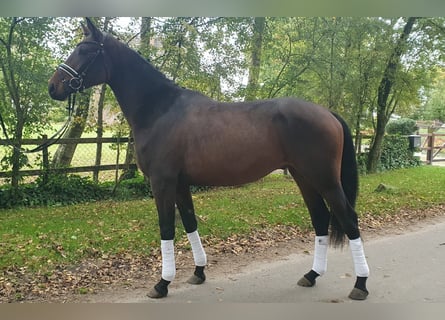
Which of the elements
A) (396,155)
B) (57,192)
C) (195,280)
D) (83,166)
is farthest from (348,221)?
Answer: (396,155)

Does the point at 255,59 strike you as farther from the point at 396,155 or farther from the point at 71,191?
the point at 396,155

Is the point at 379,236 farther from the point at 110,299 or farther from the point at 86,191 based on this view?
the point at 86,191

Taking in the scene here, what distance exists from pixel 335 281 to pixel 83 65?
2.31 m

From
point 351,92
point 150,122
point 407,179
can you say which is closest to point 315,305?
point 150,122

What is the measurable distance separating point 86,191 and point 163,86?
271 centimetres

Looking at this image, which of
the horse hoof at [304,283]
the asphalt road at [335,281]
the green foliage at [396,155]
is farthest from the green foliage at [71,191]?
the green foliage at [396,155]

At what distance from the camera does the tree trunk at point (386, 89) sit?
5148mm

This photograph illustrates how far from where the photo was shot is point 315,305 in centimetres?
256

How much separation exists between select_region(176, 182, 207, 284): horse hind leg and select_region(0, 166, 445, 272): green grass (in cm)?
65

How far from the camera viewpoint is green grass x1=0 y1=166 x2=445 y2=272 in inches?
125

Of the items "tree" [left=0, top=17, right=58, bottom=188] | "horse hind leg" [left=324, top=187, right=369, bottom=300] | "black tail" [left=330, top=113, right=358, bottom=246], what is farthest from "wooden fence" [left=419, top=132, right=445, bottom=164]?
"tree" [left=0, top=17, right=58, bottom=188]

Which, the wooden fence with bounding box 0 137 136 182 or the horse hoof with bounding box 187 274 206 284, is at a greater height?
the wooden fence with bounding box 0 137 136 182

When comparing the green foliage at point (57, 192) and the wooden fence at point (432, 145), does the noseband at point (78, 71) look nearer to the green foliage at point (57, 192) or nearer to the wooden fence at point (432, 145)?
the green foliage at point (57, 192)

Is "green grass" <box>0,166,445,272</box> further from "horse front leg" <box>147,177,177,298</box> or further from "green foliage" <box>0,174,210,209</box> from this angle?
"horse front leg" <box>147,177,177,298</box>
